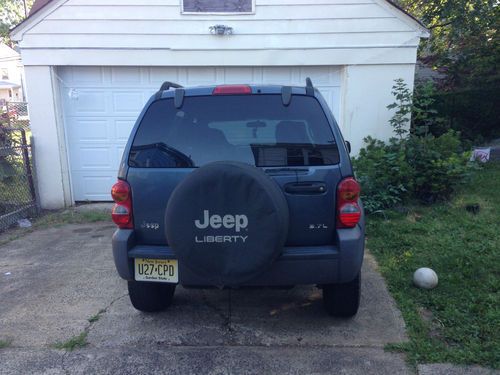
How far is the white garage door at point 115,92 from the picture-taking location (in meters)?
7.71

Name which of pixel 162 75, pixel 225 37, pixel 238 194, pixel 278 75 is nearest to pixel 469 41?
pixel 278 75

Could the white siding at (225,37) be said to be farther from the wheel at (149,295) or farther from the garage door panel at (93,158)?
the wheel at (149,295)

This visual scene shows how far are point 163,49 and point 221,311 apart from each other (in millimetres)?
5101

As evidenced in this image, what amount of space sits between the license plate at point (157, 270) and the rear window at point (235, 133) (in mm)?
676

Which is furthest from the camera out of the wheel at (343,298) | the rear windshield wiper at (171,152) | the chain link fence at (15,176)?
the chain link fence at (15,176)

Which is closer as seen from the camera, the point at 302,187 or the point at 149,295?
the point at 302,187

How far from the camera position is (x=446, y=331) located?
Result: 3326mm

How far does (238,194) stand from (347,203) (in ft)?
2.64

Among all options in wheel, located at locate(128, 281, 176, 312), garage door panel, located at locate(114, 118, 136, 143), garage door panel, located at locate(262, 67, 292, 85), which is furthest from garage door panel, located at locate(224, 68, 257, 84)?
wheel, located at locate(128, 281, 176, 312)

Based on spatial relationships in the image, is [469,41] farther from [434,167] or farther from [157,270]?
[157,270]

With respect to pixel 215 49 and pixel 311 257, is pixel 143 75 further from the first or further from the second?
pixel 311 257

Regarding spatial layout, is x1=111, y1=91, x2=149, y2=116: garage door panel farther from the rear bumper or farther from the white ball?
the white ball

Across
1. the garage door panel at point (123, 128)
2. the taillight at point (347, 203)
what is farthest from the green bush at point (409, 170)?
the garage door panel at point (123, 128)

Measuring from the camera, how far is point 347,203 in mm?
3076
